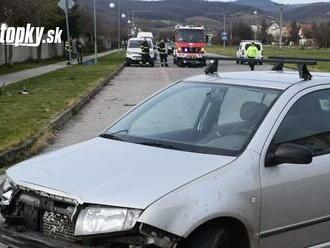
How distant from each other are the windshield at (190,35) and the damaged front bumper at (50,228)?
133ft

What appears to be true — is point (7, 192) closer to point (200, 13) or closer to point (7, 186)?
point (7, 186)

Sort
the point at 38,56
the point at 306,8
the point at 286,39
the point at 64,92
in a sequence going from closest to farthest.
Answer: the point at 64,92, the point at 38,56, the point at 286,39, the point at 306,8

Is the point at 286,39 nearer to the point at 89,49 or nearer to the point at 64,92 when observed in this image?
the point at 89,49

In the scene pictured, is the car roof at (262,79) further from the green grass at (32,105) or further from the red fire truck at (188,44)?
the red fire truck at (188,44)

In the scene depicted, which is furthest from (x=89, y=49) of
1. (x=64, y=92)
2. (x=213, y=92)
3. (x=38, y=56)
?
(x=213, y=92)

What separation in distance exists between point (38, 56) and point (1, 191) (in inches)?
1924

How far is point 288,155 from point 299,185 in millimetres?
307

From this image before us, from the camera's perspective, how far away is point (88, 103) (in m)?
19.3

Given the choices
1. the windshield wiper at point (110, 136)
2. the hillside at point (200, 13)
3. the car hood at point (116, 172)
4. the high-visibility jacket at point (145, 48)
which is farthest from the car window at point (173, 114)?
the hillside at point (200, 13)

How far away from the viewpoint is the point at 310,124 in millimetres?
4949

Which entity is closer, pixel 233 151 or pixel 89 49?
pixel 233 151

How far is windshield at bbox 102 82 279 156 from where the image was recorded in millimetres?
4621

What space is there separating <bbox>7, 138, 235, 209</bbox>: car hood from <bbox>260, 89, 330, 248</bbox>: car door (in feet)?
1.29

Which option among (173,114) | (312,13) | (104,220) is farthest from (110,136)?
(312,13)
